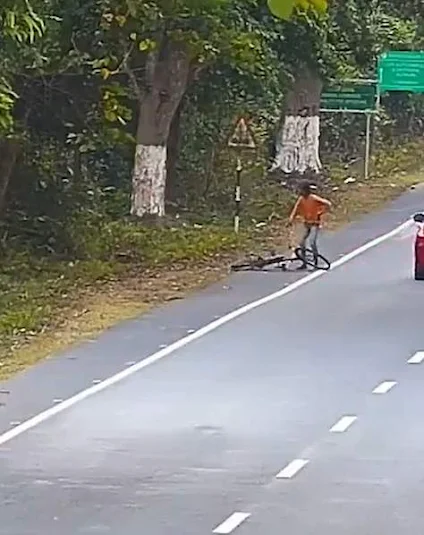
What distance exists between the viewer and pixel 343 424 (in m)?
15.6

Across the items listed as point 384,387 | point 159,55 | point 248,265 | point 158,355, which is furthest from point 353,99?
point 384,387

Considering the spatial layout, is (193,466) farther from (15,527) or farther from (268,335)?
(268,335)

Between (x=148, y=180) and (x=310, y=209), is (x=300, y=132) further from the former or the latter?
(x=310, y=209)

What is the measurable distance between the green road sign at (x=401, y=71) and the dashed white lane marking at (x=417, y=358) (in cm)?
2782

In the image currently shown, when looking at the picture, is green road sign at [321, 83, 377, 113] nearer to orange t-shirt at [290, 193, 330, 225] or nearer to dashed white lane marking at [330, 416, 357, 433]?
orange t-shirt at [290, 193, 330, 225]

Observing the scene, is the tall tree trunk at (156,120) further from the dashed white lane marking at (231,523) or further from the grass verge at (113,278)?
the dashed white lane marking at (231,523)

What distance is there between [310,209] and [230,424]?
13499mm

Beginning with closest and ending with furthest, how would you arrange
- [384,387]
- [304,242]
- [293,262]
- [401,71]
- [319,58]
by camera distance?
[384,387]
[304,242]
[293,262]
[319,58]
[401,71]

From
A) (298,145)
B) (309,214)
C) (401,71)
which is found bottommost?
(309,214)

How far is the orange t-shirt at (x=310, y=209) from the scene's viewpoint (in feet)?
94.5

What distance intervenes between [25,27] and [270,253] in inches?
438

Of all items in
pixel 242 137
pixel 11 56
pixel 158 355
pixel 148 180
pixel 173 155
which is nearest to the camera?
pixel 158 355

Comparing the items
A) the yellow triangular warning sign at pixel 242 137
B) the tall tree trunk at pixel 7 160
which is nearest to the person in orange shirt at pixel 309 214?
the yellow triangular warning sign at pixel 242 137

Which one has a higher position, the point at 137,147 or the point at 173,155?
the point at 137,147
